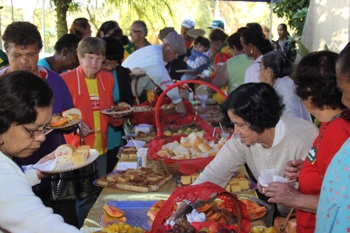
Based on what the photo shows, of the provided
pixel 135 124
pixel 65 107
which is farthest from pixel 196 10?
pixel 65 107

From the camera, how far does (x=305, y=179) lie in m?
2.05

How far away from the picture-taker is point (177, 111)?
4801 mm

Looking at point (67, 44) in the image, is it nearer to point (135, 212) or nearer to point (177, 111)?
point (177, 111)

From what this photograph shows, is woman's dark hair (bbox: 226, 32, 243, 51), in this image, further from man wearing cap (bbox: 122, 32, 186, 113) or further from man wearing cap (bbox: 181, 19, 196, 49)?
man wearing cap (bbox: 181, 19, 196, 49)

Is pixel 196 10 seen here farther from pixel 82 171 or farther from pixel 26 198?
pixel 26 198

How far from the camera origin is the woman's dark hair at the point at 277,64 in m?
3.62

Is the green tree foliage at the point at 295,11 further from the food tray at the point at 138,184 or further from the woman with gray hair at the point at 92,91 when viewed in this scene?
the food tray at the point at 138,184

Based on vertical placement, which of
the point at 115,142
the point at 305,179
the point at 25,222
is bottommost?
the point at 115,142

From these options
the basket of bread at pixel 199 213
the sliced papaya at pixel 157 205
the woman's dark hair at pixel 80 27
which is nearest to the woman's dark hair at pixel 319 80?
the basket of bread at pixel 199 213

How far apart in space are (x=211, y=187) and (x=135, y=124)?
2743mm

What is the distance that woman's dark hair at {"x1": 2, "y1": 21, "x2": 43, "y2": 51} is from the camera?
2.74 meters

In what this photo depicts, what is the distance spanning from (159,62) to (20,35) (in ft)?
7.58

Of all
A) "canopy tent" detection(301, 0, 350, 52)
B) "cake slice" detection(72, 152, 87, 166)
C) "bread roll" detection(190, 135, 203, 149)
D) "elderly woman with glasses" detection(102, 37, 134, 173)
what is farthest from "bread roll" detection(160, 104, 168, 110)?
"canopy tent" detection(301, 0, 350, 52)

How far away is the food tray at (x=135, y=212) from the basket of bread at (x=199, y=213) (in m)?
0.25
